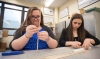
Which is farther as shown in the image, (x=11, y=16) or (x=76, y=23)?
(x=11, y=16)

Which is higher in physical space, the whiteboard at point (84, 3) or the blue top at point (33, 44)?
the whiteboard at point (84, 3)

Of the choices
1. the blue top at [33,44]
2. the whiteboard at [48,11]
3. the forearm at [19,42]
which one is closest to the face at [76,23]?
the blue top at [33,44]

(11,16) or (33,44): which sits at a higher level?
(11,16)

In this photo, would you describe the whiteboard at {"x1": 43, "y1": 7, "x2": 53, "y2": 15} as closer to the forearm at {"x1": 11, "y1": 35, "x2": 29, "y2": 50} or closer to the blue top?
the blue top

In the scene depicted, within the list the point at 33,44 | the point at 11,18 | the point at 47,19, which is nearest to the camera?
the point at 33,44

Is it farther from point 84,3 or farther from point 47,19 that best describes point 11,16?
point 84,3

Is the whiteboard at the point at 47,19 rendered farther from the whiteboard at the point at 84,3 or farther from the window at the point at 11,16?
the whiteboard at the point at 84,3

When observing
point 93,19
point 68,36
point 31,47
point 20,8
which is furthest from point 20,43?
point 20,8

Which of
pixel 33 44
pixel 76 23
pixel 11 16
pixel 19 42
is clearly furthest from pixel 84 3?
pixel 11 16

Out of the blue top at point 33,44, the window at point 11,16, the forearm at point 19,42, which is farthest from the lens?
the window at point 11,16

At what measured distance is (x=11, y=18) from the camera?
→ 11.4 ft

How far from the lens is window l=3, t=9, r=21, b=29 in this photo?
130 inches

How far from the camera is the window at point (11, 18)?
3.30 meters

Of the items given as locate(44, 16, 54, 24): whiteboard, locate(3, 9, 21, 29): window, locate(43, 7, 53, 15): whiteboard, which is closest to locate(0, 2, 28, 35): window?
locate(3, 9, 21, 29): window
